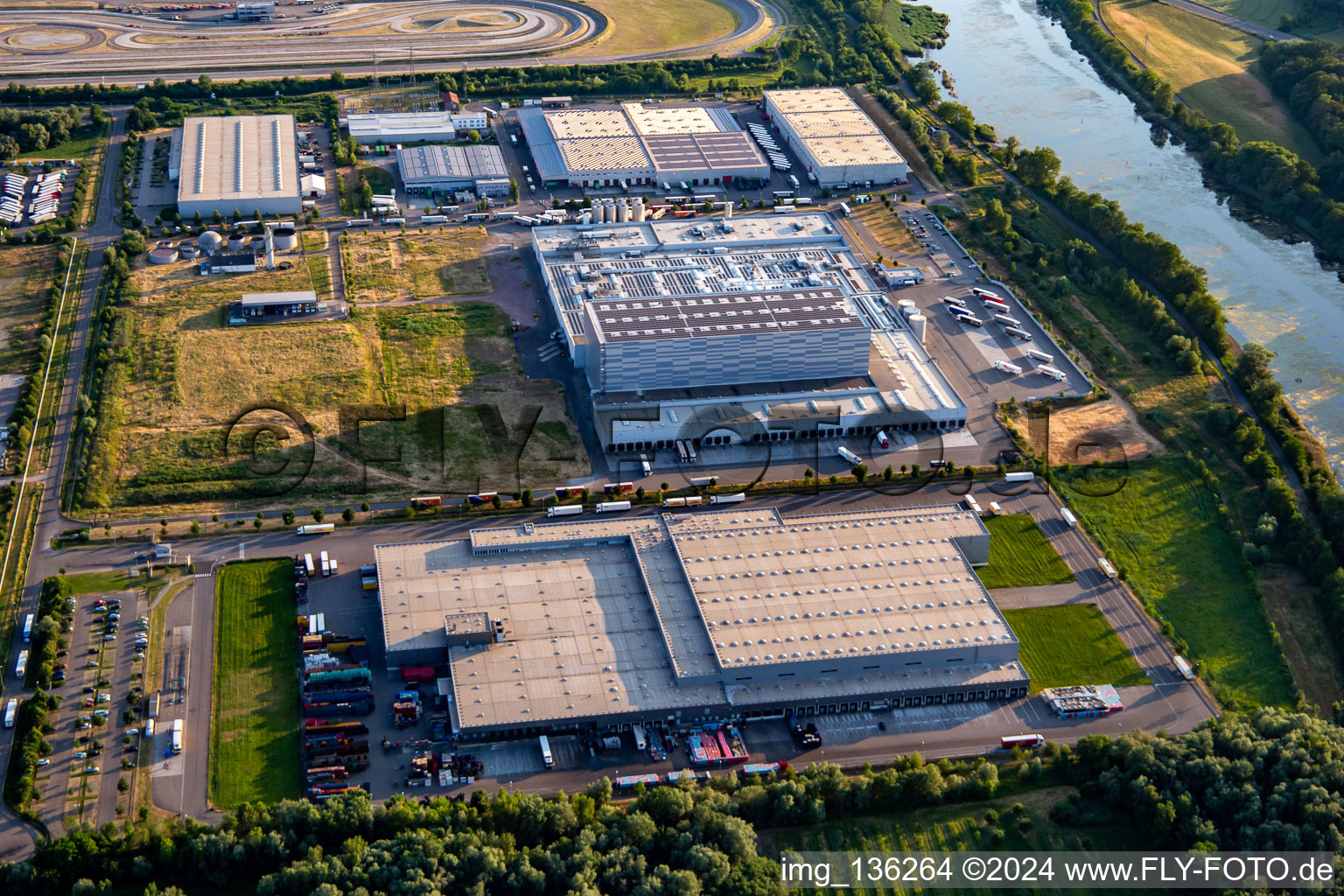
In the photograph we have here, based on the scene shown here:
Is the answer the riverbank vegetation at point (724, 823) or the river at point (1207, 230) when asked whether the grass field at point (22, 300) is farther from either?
the river at point (1207, 230)

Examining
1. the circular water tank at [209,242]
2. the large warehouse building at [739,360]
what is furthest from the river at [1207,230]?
the circular water tank at [209,242]

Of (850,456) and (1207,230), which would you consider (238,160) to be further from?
(1207,230)

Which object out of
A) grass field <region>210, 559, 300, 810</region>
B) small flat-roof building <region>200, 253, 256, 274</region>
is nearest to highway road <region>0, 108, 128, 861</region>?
small flat-roof building <region>200, 253, 256, 274</region>

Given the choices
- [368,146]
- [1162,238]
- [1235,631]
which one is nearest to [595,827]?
[1235,631]

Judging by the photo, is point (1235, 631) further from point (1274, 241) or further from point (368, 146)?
point (368, 146)

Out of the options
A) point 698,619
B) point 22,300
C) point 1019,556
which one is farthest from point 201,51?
point 1019,556

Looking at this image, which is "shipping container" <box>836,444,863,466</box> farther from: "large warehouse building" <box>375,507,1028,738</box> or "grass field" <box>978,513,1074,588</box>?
"grass field" <box>978,513,1074,588</box>
